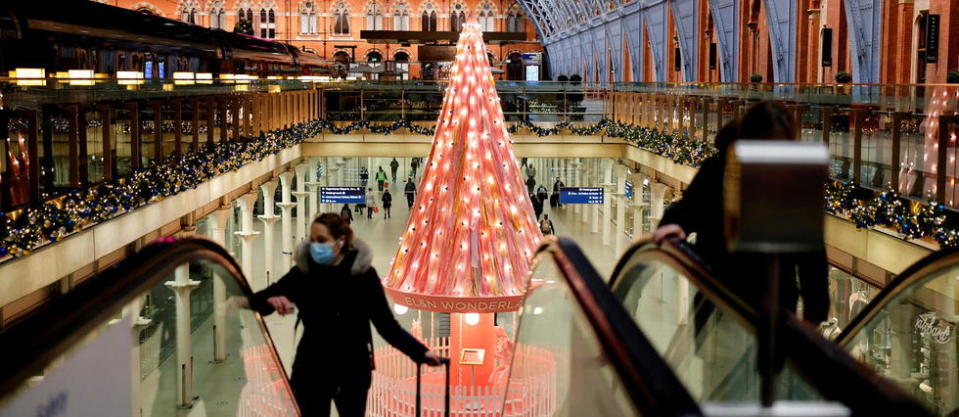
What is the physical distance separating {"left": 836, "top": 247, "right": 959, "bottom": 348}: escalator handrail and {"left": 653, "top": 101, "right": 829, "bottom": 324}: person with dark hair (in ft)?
2.84

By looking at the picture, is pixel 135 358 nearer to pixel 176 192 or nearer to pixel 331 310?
pixel 331 310

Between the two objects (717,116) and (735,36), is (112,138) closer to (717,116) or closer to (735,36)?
(717,116)

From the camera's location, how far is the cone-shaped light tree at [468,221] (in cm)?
1140

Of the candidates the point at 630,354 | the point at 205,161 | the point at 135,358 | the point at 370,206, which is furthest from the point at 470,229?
the point at 370,206

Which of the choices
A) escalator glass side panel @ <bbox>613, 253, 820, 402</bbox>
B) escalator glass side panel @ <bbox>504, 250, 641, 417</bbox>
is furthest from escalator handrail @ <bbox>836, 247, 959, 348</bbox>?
escalator glass side panel @ <bbox>504, 250, 641, 417</bbox>

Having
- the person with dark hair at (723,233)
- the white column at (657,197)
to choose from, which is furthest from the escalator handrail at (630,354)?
the white column at (657,197)

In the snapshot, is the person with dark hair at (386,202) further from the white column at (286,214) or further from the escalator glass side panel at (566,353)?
the escalator glass side panel at (566,353)

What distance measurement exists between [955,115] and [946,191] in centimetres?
66

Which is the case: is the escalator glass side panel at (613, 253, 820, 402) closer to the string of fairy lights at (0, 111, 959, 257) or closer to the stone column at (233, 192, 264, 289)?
the string of fairy lights at (0, 111, 959, 257)

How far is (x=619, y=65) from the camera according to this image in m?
48.4

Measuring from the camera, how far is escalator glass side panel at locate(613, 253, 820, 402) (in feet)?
10.4

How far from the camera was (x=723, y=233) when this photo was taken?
425 centimetres

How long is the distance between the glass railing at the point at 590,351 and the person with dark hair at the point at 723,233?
0.46 metres

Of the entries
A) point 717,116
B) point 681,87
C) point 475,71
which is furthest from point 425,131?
point 475,71
